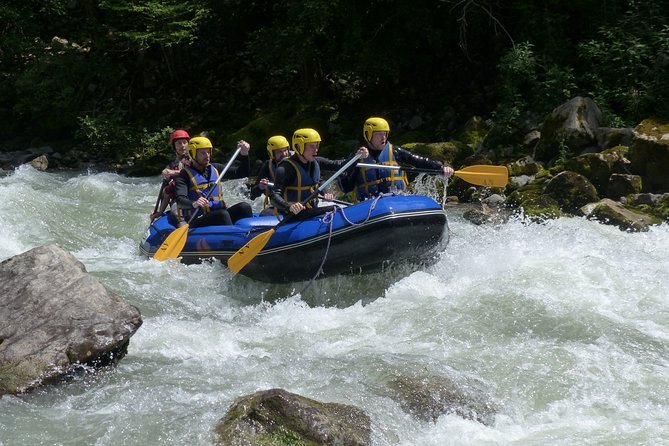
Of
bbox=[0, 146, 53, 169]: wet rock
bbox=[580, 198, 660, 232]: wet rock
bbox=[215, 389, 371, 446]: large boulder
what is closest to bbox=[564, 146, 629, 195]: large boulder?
bbox=[580, 198, 660, 232]: wet rock

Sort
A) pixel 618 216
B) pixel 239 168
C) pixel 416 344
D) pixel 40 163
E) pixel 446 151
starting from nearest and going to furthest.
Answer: pixel 416 344 → pixel 239 168 → pixel 618 216 → pixel 446 151 → pixel 40 163

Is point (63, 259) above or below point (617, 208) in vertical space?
above

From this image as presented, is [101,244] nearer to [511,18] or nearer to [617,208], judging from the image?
[617,208]

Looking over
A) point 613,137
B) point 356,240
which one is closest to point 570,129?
point 613,137

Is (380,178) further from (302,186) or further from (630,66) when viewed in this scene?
(630,66)

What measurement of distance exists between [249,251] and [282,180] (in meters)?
0.75

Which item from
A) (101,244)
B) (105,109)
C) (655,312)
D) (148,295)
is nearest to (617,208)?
(655,312)

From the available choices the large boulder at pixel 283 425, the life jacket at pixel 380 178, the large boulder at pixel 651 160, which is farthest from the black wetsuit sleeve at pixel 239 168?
the large boulder at pixel 283 425

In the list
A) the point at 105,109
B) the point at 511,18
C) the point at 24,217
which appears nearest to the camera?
the point at 24,217

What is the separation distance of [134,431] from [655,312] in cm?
405

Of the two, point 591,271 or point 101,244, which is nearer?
point 591,271

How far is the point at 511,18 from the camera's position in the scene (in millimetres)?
14391

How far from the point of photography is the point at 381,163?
7738 millimetres

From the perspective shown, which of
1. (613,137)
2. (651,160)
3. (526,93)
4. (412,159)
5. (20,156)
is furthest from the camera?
(20,156)
